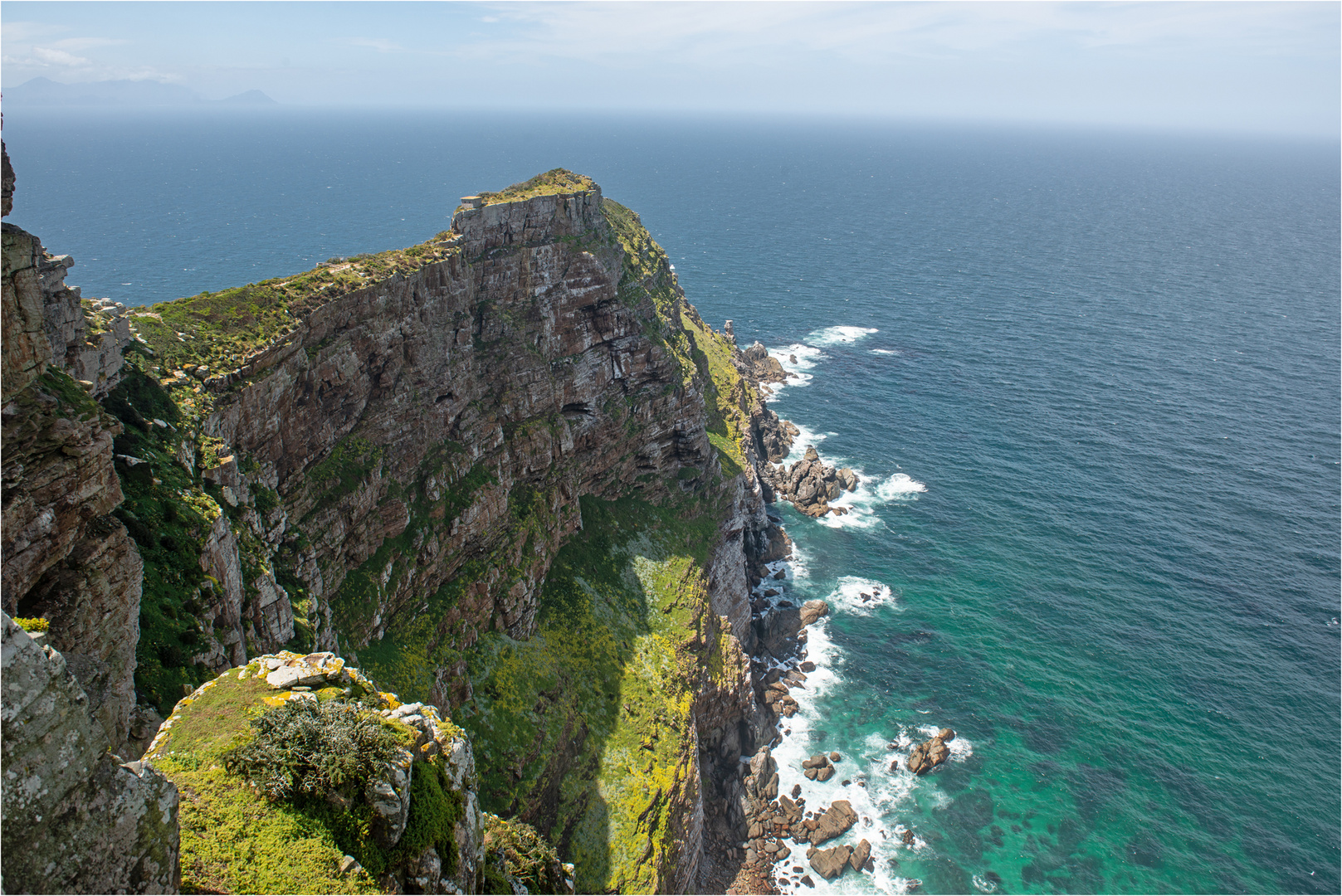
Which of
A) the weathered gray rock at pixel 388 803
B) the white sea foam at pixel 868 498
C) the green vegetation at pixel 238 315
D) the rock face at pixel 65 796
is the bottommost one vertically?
the white sea foam at pixel 868 498

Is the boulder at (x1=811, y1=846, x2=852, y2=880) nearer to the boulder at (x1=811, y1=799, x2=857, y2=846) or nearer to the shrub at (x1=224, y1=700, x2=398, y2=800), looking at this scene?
the boulder at (x1=811, y1=799, x2=857, y2=846)

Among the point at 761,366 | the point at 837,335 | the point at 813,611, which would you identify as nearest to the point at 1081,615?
the point at 813,611

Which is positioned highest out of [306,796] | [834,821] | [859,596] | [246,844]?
[306,796]

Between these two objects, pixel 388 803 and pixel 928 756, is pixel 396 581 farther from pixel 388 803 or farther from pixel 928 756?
pixel 928 756

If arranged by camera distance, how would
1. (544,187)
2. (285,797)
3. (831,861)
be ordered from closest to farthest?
(285,797), (831,861), (544,187)

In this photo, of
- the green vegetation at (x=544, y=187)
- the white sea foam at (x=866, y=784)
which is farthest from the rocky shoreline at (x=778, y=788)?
the green vegetation at (x=544, y=187)

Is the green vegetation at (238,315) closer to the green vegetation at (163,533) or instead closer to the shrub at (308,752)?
the green vegetation at (163,533)
